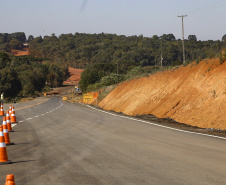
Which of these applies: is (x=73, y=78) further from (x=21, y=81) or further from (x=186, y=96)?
(x=186, y=96)

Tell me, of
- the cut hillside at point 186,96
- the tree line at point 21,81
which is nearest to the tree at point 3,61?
the tree line at point 21,81

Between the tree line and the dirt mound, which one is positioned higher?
the tree line

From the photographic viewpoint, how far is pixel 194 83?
85.4 ft

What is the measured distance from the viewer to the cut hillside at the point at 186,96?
2054cm

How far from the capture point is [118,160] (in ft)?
30.2

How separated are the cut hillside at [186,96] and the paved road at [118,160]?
6303 mm

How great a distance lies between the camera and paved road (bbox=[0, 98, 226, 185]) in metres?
7.23

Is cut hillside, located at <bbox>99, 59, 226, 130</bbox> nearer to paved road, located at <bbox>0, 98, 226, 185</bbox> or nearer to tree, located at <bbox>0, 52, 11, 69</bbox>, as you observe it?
paved road, located at <bbox>0, 98, 226, 185</bbox>

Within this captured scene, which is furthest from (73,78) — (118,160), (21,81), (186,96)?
(118,160)

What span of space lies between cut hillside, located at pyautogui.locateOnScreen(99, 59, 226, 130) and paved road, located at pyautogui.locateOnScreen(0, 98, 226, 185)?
A: 630cm

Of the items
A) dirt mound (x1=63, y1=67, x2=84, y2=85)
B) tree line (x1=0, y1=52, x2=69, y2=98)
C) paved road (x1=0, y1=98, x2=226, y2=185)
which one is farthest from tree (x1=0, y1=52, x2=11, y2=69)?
paved road (x1=0, y1=98, x2=226, y2=185)

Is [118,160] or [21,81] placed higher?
[118,160]

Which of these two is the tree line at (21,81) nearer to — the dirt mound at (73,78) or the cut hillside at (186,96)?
the dirt mound at (73,78)

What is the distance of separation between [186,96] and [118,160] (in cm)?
1652
